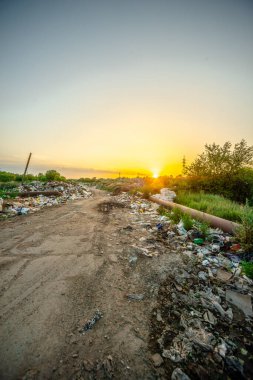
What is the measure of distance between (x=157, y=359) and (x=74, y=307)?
37.2 inches

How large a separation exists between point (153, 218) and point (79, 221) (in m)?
2.38

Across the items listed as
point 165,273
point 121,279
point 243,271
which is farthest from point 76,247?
point 243,271

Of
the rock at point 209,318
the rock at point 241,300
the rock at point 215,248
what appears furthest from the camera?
the rock at point 215,248

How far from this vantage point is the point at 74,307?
1.77 metres

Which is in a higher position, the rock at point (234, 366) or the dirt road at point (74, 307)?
the dirt road at point (74, 307)

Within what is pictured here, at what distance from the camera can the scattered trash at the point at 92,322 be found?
1.56m

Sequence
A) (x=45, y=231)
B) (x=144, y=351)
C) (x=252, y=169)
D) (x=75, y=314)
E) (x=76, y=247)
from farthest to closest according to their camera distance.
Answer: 1. (x=252, y=169)
2. (x=45, y=231)
3. (x=76, y=247)
4. (x=75, y=314)
5. (x=144, y=351)

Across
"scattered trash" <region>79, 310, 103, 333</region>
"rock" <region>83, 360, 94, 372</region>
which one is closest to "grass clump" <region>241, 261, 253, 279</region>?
"scattered trash" <region>79, 310, 103, 333</region>

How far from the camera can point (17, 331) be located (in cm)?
150

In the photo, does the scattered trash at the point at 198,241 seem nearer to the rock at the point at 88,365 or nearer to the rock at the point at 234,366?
the rock at the point at 234,366

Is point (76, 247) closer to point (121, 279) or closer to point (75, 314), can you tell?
point (121, 279)

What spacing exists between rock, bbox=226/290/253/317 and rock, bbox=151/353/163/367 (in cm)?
115

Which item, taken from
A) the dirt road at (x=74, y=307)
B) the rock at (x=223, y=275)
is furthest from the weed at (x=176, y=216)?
the rock at (x=223, y=275)

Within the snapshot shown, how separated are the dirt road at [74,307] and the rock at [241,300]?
86cm
